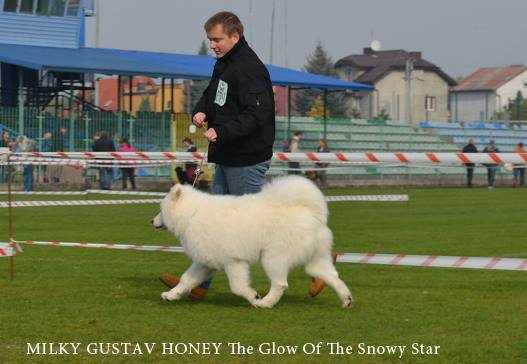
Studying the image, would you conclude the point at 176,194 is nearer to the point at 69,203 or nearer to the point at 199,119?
the point at 199,119

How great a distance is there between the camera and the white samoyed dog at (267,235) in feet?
27.5

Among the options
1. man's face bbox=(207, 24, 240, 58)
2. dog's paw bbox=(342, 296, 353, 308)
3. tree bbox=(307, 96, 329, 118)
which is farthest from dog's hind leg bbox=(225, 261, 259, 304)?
tree bbox=(307, 96, 329, 118)

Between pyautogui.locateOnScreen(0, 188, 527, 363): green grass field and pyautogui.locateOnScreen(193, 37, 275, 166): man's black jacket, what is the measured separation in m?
1.17

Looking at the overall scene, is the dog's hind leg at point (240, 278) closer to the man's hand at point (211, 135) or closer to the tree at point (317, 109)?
the man's hand at point (211, 135)

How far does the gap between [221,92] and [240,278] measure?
4.82 feet

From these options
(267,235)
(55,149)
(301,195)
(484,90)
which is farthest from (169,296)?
(484,90)

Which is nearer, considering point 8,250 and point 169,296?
point 169,296

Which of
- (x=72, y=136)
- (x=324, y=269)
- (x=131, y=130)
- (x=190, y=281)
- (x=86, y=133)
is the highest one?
(x=131, y=130)

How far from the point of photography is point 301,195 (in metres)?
8.44

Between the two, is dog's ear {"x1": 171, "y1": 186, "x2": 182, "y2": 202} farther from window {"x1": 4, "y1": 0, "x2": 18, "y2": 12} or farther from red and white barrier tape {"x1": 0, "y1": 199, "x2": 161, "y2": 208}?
window {"x1": 4, "y1": 0, "x2": 18, "y2": 12}

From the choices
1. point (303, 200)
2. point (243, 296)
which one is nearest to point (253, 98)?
point (303, 200)

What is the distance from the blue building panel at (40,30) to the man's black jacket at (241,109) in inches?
1392

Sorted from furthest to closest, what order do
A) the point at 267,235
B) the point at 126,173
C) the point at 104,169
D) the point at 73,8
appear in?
the point at 73,8 → the point at 126,173 → the point at 104,169 → the point at 267,235

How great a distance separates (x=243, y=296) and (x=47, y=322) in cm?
149
